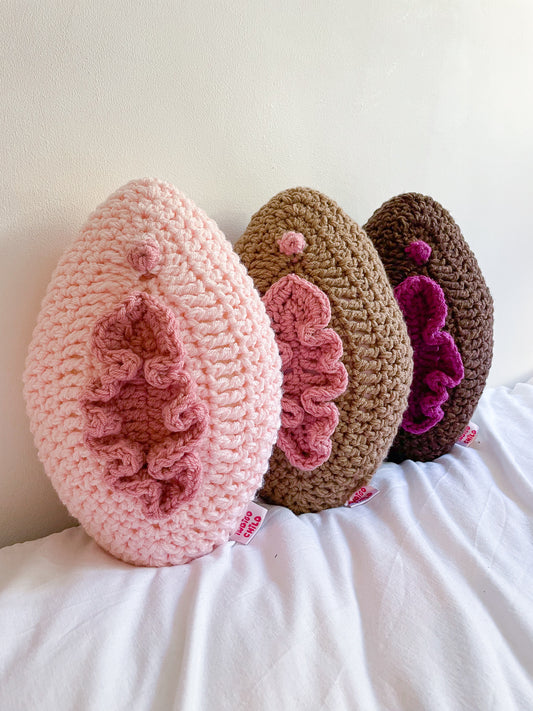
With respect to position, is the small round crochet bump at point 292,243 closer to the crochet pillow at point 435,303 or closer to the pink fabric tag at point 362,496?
the crochet pillow at point 435,303

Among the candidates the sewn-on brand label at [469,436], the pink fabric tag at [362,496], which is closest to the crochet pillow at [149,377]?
the pink fabric tag at [362,496]

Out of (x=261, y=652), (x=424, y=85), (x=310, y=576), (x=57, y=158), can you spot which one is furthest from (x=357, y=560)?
(x=424, y=85)

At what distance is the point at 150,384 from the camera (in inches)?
20.5

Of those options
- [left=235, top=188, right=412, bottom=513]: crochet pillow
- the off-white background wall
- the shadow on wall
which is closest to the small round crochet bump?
[left=235, top=188, right=412, bottom=513]: crochet pillow

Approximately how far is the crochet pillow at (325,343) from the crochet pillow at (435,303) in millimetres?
91

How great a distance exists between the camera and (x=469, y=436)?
0.90m

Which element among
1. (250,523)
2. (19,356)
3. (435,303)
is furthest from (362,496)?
(19,356)

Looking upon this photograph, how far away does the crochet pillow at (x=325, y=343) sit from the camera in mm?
625

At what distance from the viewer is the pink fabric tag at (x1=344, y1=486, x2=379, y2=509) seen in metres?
0.71

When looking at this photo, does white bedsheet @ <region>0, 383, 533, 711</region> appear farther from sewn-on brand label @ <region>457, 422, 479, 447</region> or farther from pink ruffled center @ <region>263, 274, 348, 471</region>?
sewn-on brand label @ <region>457, 422, 479, 447</region>

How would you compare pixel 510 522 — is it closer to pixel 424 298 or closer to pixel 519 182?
pixel 424 298

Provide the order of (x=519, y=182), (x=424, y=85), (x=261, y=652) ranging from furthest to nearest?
(x=519, y=182)
(x=424, y=85)
(x=261, y=652)

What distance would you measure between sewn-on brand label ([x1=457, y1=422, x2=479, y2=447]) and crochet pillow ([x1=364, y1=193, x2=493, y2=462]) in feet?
0.37

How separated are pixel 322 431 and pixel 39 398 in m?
0.30
